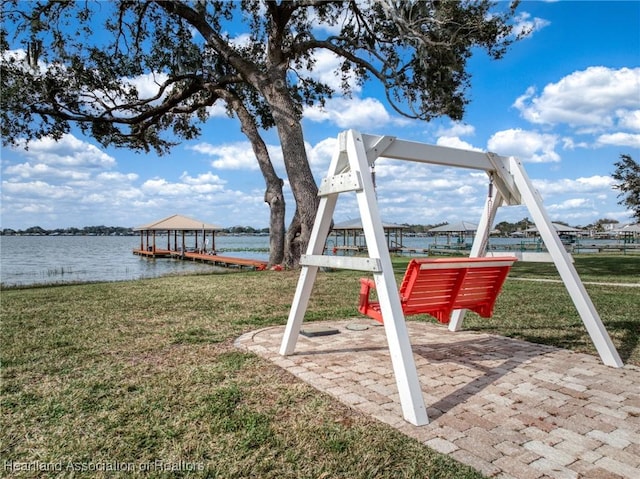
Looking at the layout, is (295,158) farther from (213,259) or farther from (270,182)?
(213,259)

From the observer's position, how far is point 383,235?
3.31 m

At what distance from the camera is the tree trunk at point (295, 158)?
13.3 meters

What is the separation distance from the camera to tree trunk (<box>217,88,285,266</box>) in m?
15.8

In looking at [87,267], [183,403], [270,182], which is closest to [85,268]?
[87,267]

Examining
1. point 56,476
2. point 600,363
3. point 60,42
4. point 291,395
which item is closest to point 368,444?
point 291,395

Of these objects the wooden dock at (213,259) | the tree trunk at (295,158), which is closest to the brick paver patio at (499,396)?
the tree trunk at (295,158)

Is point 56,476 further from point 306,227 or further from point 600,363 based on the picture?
point 306,227

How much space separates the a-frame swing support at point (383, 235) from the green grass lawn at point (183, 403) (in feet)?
1.39

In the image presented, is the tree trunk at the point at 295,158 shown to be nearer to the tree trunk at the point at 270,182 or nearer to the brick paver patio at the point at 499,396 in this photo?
the tree trunk at the point at 270,182

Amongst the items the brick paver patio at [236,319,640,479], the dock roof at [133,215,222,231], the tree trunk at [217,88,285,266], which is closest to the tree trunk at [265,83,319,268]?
the tree trunk at [217,88,285,266]

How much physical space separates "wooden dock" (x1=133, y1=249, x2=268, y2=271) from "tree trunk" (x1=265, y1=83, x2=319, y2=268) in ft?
22.1

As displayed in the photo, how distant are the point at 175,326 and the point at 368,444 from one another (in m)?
3.91

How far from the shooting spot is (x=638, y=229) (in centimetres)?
4438

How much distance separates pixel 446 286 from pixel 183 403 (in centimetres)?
243
